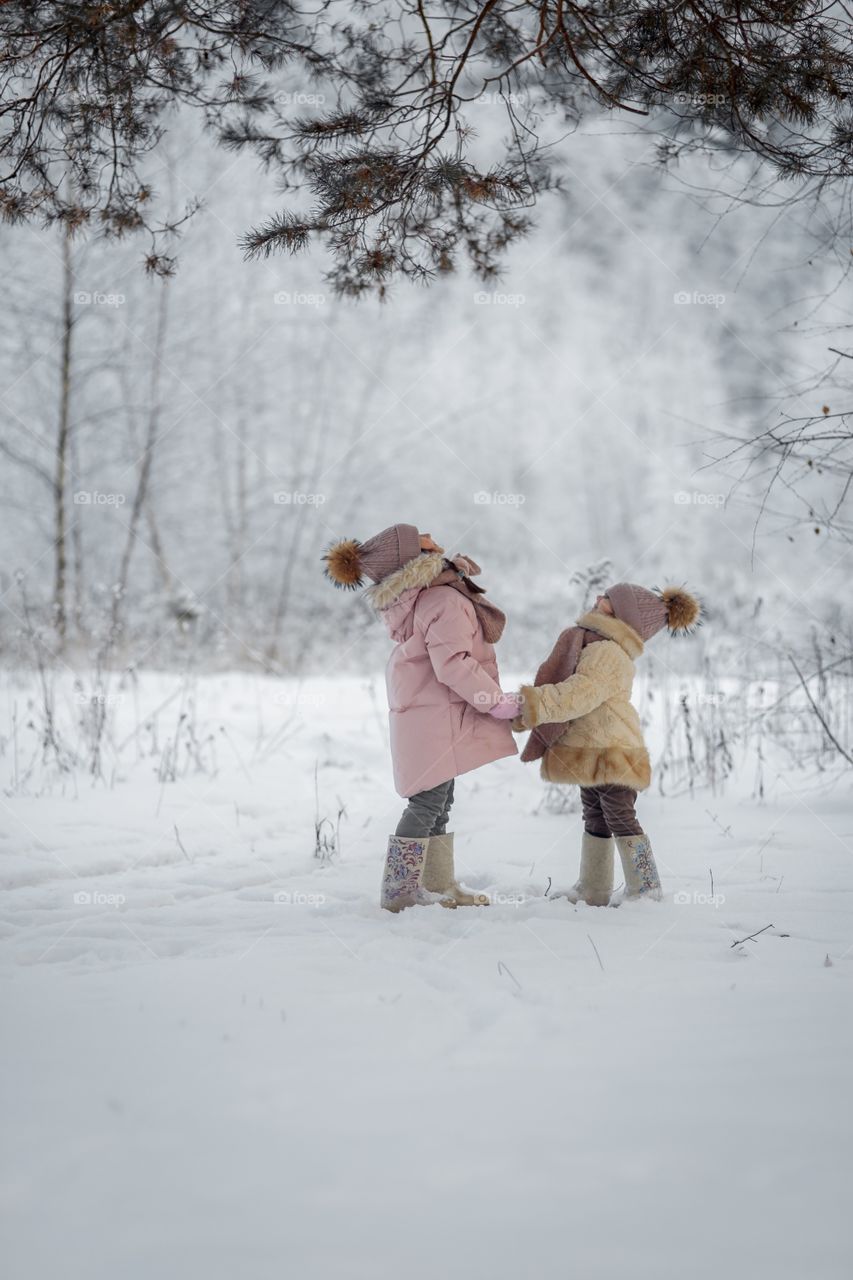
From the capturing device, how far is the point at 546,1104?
5.51 ft

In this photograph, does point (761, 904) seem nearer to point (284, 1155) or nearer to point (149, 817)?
point (284, 1155)

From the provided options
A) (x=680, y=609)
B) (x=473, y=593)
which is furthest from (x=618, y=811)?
(x=473, y=593)

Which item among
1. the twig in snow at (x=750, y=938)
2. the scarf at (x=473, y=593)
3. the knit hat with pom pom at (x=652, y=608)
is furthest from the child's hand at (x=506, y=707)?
the twig in snow at (x=750, y=938)

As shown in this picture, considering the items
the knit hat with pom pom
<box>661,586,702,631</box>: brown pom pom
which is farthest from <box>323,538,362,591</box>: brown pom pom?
<box>661,586,702,631</box>: brown pom pom

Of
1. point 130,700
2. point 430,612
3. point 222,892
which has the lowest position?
point 222,892

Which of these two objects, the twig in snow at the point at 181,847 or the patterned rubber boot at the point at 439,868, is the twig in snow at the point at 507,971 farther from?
the twig in snow at the point at 181,847

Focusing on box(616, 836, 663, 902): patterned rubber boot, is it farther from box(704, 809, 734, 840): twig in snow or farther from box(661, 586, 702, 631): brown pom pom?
box(704, 809, 734, 840): twig in snow

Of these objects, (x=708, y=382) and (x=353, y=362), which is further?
(x=708, y=382)

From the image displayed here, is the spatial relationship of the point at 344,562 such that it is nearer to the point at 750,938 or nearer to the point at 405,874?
the point at 405,874

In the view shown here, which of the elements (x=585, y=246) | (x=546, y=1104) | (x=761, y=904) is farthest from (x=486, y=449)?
(x=546, y=1104)

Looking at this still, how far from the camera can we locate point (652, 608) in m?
3.22

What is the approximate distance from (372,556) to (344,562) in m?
0.11

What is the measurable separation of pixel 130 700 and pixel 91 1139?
231 inches

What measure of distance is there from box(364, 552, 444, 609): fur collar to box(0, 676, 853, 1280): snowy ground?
1110mm
